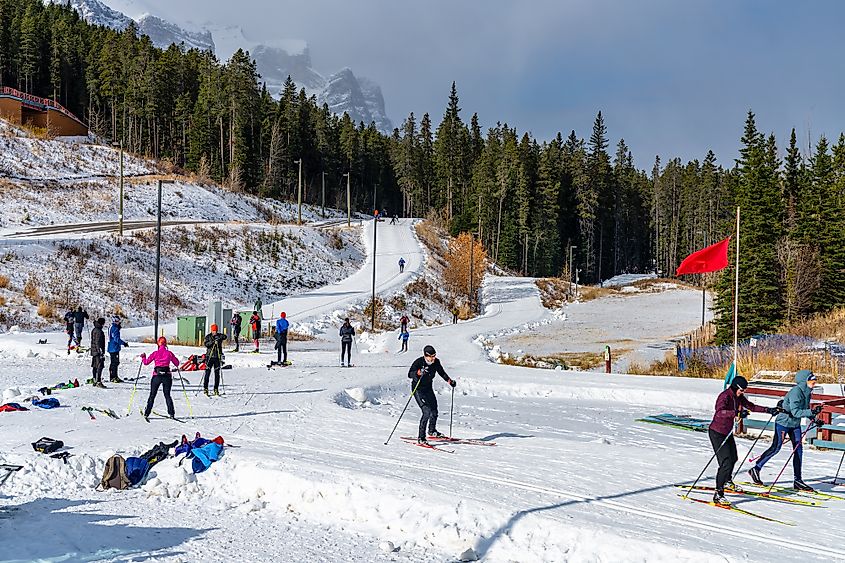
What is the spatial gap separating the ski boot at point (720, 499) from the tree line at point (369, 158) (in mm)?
57752

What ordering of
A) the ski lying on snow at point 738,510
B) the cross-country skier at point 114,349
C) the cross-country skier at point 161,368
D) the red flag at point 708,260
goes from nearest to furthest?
the ski lying on snow at point 738,510 → the cross-country skier at point 161,368 → the cross-country skier at point 114,349 → the red flag at point 708,260

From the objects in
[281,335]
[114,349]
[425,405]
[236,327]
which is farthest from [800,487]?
[236,327]

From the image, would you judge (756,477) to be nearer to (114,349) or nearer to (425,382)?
(425,382)

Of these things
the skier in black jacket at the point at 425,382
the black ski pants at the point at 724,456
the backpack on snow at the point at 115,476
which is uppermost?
the skier in black jacket at the point at 425,382

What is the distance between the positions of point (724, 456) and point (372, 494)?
→ 4941 millimetres

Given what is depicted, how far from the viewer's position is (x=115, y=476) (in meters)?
10.4

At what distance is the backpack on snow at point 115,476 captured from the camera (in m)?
10.4

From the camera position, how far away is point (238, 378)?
790 inches

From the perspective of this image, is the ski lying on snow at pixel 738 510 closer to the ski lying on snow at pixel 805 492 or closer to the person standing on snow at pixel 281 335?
the ski lying on snow at pixel 805 492

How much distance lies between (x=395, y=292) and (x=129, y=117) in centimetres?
5381

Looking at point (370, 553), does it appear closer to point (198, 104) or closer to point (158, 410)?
point (158, 410)

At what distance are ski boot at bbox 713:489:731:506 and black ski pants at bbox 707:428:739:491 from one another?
2.5 inches

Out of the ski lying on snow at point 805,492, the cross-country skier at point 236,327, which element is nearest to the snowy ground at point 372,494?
the ski lying on snow at point 805,492

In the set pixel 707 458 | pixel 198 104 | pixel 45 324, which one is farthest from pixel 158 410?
pixel 198 104
